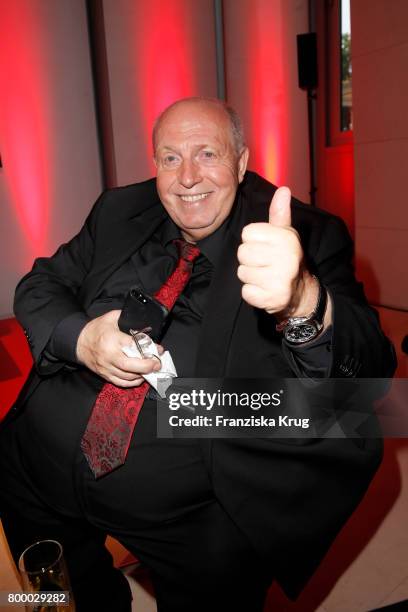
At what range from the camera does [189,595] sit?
1270mm

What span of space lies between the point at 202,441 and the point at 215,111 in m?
1.02

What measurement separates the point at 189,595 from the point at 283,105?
549 cm

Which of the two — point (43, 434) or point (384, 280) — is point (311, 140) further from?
point (43, 434)

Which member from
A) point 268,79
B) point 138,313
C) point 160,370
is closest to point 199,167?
point 138,313

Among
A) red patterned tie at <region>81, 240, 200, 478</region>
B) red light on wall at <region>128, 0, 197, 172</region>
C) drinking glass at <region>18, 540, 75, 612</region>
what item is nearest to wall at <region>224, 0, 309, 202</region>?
red light on wall at <region>128, 0, 197, 172</region>

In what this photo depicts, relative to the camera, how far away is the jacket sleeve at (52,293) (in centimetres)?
150

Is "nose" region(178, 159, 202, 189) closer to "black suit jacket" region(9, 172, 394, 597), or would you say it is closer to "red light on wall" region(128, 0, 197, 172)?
"black suit jacket" region(9, 172, 394, 597)

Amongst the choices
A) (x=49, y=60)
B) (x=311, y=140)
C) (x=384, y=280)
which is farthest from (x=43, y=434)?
(x=311, y=140)

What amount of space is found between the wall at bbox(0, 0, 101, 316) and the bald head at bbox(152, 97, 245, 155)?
3.59 m

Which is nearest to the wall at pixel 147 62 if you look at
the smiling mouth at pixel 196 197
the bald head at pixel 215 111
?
the bald head at pixel 215 111

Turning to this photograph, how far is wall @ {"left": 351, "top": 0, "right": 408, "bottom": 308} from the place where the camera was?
3.91 metres

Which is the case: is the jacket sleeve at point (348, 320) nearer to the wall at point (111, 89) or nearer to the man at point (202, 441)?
the man at point (202, 441)

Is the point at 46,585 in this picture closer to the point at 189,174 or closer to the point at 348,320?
the point at 348,320

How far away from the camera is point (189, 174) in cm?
152
